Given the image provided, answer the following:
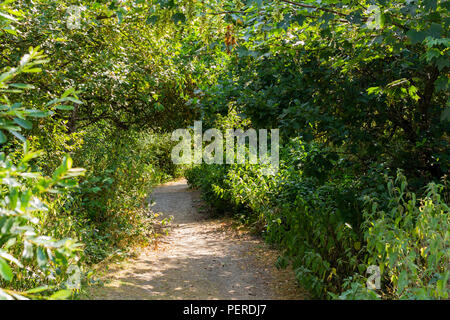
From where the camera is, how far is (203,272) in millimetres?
5309

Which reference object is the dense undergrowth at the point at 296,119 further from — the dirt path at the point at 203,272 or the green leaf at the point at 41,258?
the green leaf at the point at 41,258

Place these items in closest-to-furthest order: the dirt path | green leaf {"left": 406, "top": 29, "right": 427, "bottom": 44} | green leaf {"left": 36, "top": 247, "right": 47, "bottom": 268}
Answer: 1. green leaf {"left": 36, "top": 247, "right": 47, "bottom": 268}
2. green leaf {"left": 406, "top": 29, "right": 427, "bottom": 44}
3. the dirt path

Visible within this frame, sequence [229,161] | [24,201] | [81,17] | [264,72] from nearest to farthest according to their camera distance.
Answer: [24,201] < [264,72] < [81,17] < [229,161]

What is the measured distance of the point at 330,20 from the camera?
3.88 meters

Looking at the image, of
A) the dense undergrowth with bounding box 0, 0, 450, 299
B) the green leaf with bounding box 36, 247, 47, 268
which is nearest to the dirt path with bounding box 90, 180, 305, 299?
the dense undergrowth with bounding box 0, 0, 450, 299

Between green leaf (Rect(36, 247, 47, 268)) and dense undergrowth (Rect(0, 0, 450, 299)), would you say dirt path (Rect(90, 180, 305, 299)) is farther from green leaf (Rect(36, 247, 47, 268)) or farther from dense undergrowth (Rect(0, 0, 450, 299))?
green leaf (Rect(36, 247, 47, 268))

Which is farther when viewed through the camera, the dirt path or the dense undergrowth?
the dirt path

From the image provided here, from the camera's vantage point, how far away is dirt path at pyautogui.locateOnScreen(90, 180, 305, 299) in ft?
14.6

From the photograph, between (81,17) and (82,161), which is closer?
(81,17)

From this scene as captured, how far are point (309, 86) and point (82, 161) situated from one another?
135 inches

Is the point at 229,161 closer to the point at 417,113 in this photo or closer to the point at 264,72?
the point at 264,72

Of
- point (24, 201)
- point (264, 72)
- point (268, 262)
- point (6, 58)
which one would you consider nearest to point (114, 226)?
point (268, 262)

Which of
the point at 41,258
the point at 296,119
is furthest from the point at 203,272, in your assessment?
the point at 41,258

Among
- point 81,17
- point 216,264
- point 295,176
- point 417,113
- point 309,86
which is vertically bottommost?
point 216,264
